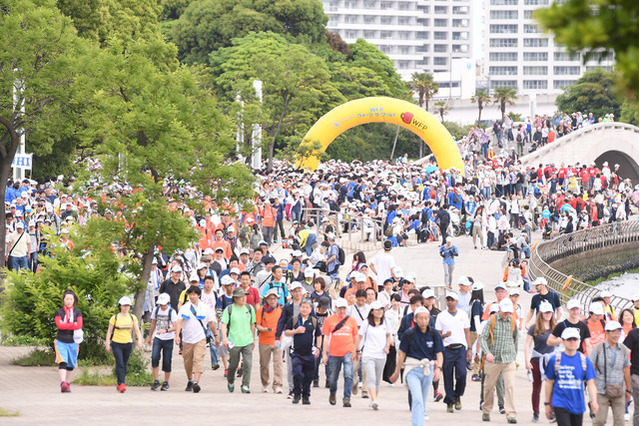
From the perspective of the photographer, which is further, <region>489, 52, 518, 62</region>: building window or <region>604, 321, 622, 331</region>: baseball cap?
<region>489, 52, 518, 62</region>: building window

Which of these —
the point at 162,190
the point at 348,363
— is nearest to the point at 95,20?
the point at 162,190

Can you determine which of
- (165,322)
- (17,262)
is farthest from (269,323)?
(17,262)

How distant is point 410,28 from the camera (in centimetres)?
15688

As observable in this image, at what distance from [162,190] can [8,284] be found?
259 cm

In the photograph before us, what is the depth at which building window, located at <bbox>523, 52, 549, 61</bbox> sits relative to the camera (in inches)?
5940

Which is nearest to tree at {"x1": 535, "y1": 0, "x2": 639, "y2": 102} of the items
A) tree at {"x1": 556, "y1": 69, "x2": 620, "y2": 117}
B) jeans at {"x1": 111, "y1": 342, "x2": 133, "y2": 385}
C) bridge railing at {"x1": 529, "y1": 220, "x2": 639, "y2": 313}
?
jeans at {"x1": 111, "y1": 342, "x2": 133, "y2": 385}

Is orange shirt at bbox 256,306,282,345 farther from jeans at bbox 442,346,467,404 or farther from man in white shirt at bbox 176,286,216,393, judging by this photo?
jeans at bbox 442,346,467,404

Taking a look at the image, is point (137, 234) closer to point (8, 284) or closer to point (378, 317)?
point (8, 284)

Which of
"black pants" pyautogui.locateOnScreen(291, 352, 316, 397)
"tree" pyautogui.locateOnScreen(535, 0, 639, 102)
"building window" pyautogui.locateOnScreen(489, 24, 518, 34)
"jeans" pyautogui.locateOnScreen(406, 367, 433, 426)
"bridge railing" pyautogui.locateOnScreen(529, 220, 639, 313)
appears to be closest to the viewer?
"tree" pyautogui.locateOnScreen(535, 0, 639, 102)

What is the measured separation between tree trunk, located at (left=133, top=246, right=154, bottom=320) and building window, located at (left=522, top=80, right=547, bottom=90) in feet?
461

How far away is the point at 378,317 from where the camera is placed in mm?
11664

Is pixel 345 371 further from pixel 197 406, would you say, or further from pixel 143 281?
pixel 143 281

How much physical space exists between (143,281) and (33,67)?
21.7 feet

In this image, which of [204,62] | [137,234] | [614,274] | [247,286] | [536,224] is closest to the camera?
[247,286]
